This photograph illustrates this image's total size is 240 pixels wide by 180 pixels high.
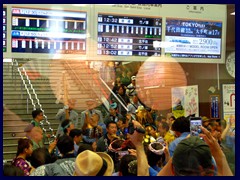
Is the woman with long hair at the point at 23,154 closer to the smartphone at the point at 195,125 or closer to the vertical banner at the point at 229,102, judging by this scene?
the smartphone at the point at 195,125

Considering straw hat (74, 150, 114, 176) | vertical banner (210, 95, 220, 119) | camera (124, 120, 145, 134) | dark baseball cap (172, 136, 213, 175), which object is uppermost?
vertical banner (210, 95, 220, 119)

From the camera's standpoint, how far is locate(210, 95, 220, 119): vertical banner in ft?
10.8

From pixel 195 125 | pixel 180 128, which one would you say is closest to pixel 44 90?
pixel 180 128

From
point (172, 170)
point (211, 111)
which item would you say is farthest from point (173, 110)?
point (172, 170)

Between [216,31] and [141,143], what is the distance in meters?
1.28

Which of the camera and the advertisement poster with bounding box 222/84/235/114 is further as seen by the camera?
the advertisement poster with bounding box 222/84/235/114

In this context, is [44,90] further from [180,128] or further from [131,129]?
[180,128]

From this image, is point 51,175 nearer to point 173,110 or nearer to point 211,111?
point 173,110

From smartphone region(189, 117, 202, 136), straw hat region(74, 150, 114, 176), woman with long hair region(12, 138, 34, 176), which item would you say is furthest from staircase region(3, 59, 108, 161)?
smartphone region(189, 117, 202, 136)

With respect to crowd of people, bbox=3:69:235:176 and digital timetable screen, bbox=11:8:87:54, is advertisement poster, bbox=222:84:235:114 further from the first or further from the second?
A: digital timetable screen, bbox=11:8:87:54

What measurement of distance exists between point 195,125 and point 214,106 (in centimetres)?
25

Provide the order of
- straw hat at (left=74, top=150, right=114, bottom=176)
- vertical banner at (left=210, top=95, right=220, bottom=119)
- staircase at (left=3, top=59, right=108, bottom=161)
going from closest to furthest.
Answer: straw hat at (left=74, top=150, right=114, bottom=176) < staircase at (left=3, top=59, right=108, bottom=161) < vertical banner at (left=210, top=95, right=220, bottom=119)

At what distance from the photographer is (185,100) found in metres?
3.33

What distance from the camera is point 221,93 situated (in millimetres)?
3256
